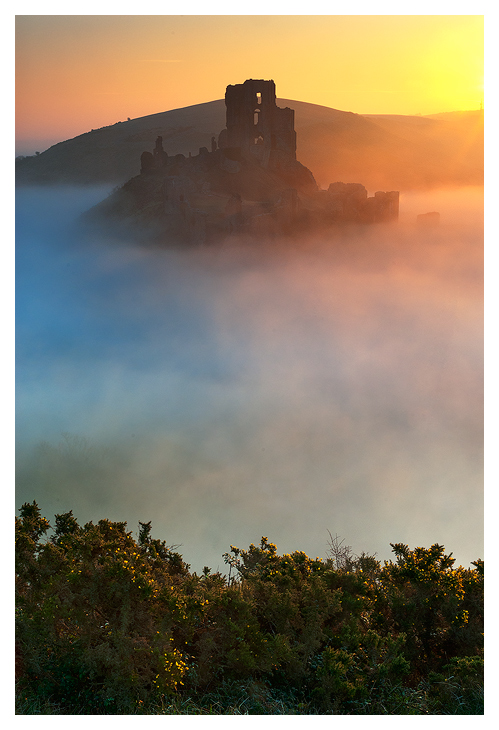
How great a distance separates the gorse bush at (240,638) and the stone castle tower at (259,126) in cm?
1173

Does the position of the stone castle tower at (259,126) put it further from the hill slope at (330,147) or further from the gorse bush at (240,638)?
A: the gorse bush at (240,638)

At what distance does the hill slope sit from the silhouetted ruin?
0.37 metres

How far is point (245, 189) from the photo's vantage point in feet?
60.4

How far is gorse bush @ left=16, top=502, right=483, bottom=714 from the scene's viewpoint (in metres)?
5.41

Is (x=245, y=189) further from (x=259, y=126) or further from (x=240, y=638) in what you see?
(x=240, y=638)

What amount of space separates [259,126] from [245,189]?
5.92 feet

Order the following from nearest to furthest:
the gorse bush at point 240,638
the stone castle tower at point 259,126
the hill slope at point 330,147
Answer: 1. the gorse bush at point 240,638
2. the hill slope at point 330,147
3. the stone castle tower at point 259,126

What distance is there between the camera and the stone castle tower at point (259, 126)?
49.4ft

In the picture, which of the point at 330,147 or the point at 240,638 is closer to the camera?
the point at 240,638

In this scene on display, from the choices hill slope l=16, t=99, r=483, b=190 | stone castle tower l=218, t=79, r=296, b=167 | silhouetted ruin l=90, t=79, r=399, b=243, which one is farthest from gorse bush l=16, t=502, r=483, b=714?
stone castle tower l=218, t=79, r=296, b=167

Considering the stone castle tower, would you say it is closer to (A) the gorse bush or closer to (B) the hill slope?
(B) the hill slope

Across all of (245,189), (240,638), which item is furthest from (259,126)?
(240,638)

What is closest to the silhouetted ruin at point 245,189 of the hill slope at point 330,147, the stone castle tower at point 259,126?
the stone castle tower at point 259,126
